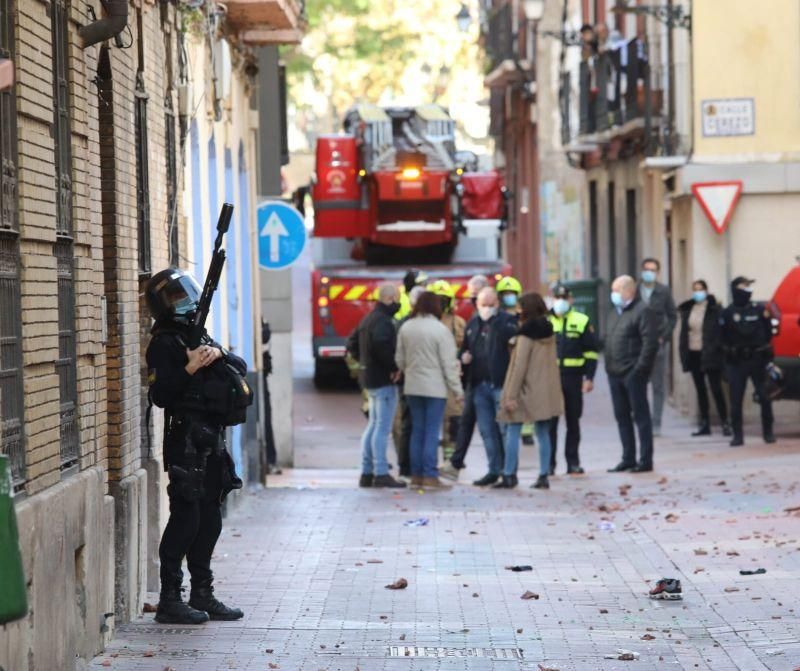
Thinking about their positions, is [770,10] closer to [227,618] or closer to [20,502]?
[227,618]

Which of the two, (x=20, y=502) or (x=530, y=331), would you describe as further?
(x=530, y=331)

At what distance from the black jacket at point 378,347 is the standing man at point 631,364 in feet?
7.26

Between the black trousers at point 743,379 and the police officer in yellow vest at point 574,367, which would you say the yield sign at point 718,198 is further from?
the police officer in yellow vest at point 574,367

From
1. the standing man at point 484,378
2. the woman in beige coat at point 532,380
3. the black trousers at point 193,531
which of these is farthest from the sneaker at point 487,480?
the black trousers at point 193,531

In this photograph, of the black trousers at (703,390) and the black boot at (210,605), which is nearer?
the black boot at (210,605)

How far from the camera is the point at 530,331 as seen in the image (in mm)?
16828

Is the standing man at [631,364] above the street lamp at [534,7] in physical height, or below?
below

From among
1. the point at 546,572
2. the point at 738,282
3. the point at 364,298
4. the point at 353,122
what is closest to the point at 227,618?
the point at 546,572

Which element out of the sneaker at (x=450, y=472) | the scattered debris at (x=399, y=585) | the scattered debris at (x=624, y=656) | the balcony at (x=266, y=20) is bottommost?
the sneaker at (x=450, y=472)

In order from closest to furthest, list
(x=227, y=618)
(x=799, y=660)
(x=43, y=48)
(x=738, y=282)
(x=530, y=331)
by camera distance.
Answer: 1. (x=43, y=48)
2. (x=799, y=660)
3. (x=227, y=618)
4. (x=530, y=331)
5. (x=738, y=282)

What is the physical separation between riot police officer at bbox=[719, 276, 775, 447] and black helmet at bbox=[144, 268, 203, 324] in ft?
37.6

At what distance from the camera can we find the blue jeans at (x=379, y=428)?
17.5 metres

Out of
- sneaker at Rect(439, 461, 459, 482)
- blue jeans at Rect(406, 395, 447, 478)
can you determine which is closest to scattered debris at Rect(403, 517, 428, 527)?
blue jeans at Rect(406, 395, 447, 478)

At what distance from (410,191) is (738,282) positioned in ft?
31.7
